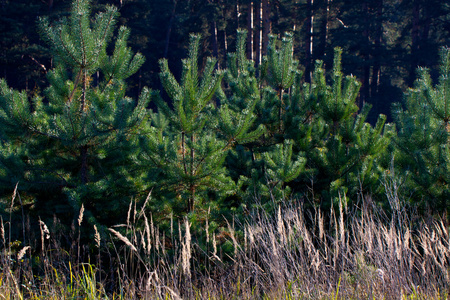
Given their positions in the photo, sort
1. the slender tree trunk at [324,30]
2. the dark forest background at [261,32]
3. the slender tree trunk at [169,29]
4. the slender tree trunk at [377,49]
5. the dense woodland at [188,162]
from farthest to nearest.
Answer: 1. the slender tree trunk at [169,29]
2. the slender tree trunk at [324,30]
3. the slender tree trunk at [377,49]
4. the dark forest background at [261,32]
5. the dense woodland at [188,162]

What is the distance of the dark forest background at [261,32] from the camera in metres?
21.3

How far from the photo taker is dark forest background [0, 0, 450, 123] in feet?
70.0

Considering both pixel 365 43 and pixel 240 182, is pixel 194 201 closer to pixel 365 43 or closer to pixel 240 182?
pixel 240 182

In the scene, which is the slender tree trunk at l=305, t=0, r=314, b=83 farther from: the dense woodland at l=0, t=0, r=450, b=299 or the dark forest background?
the dense woodland at l=0, t=0, r=450, b=299

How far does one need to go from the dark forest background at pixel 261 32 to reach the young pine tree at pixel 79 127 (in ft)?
50.2

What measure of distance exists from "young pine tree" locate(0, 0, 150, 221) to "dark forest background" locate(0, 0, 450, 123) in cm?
1531

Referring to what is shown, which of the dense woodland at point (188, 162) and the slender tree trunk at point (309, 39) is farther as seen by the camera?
the slender tree trunk at point (309, 39)

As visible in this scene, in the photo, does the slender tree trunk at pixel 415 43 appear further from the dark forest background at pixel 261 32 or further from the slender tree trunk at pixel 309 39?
the slender tree trunk at pixel 309 39

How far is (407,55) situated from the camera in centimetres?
2280

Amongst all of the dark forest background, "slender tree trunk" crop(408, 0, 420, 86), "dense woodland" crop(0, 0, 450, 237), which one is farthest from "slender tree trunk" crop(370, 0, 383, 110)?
"dense woodland" crop(0, 0, 450, 237)

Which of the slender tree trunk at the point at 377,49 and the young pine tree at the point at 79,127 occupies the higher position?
the slender tree trunk at the point at 377,49

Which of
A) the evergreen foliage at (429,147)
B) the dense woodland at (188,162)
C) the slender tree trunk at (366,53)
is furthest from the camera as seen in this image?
the slender tree trunk at (366,53)

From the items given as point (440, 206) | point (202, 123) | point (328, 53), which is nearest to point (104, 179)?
point (202, 123)

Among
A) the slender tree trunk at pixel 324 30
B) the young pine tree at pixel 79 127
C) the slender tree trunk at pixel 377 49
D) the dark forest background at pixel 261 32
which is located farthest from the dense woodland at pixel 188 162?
the slender tree trunk at pixel 377 49
